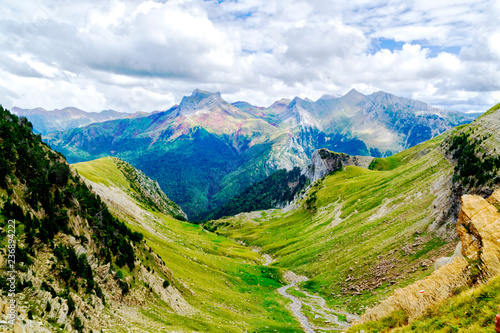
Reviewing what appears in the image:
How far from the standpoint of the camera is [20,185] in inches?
1224

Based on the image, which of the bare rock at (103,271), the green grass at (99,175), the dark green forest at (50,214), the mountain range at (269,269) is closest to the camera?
the mountain range at (269,269)

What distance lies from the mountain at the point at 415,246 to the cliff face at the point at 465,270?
7cm

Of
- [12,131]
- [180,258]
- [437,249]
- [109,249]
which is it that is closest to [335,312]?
[437,249]

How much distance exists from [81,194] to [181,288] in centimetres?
2563

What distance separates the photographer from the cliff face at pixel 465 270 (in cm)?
1920

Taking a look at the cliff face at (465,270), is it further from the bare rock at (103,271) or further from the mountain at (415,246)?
the bare rock at (103,271)

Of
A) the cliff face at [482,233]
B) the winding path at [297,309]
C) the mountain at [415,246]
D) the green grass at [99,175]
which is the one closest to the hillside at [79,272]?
the winding path at [297,309]

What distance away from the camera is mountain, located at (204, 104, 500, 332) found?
19.2 meters

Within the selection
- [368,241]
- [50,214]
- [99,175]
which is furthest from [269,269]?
[99,175]

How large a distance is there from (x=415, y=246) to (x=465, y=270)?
52463 mm

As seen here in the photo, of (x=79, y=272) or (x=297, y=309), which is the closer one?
(x=79, y=272)

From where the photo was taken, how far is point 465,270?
20141mm

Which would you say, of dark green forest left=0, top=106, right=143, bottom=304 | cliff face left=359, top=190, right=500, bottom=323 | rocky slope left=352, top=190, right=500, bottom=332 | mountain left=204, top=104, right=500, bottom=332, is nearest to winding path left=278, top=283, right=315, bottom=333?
mountain left=204, top=104, right=500, bottom=332

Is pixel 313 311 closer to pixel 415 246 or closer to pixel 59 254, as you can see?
pixel 415 246
